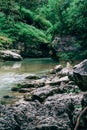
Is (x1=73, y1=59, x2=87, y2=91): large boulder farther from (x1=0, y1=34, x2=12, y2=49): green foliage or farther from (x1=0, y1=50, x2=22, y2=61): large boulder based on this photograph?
(x1=0, y1=34, x2=12, y2=49): green foliage

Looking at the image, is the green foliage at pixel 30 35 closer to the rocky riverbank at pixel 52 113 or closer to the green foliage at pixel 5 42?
the green foliage at pixel 5 42

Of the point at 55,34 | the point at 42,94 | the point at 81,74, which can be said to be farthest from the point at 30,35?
the point at 81,74

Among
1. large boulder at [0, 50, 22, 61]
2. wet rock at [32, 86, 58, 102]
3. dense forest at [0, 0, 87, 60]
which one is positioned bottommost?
wet rock at [32, 86, 58, 102]

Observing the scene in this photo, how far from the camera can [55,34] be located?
38219 mm

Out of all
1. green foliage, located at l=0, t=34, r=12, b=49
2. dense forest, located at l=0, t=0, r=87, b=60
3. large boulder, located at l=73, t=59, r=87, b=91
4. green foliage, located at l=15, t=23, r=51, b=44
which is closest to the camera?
large boulder, located at l=73, t=59, r=87, b=91

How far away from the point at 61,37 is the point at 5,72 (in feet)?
36.2

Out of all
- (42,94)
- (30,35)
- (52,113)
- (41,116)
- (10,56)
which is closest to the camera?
(41,116)

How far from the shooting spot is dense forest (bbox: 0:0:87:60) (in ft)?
112

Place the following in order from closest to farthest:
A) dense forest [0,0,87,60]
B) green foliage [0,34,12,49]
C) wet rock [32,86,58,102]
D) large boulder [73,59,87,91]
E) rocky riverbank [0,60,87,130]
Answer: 1. rocky riverbank [0,60,87,130]
2. large boulder [73,59,87,91]
3. wet rock [32,86,58,102]
4. dense forest [0,0,87,60]
5. green foliage [0,34,12,49]

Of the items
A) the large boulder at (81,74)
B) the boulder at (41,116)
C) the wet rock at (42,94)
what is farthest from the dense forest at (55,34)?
the large boulder at (81,74)

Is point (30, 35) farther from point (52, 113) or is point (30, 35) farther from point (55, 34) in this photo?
point (52, 113)

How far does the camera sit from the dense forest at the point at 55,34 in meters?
34.2

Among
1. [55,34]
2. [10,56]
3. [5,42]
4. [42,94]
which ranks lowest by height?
[42,94]

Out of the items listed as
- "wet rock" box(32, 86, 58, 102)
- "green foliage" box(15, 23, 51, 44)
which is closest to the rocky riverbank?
"wet rock" box(32, 86, 58, 102)
